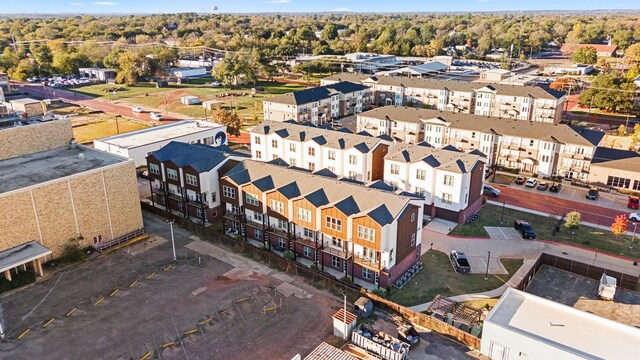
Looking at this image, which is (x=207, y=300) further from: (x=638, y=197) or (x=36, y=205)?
(x=638, y=197)

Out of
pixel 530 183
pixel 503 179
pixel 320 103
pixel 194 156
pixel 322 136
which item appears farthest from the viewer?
pixel 320 103

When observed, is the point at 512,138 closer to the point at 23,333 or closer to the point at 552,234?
the point at 552,234

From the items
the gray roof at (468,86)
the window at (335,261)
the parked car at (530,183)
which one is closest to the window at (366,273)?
the window at (335,261)

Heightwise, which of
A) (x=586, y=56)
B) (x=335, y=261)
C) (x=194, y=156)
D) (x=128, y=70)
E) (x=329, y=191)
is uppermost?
(x=586, y=56)

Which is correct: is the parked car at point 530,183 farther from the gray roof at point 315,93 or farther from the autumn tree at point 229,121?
the autumn tree at point 229,121

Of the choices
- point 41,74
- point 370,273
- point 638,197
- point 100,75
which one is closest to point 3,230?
point 370,273

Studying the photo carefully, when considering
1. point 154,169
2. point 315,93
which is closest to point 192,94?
point 315,93

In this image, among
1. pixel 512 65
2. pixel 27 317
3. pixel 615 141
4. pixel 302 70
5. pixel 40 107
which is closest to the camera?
pixel 27 317

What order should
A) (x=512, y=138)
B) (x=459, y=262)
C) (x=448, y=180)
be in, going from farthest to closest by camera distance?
(x=512, y=138)
(x=448, y=180)
(x=459, y=262)
